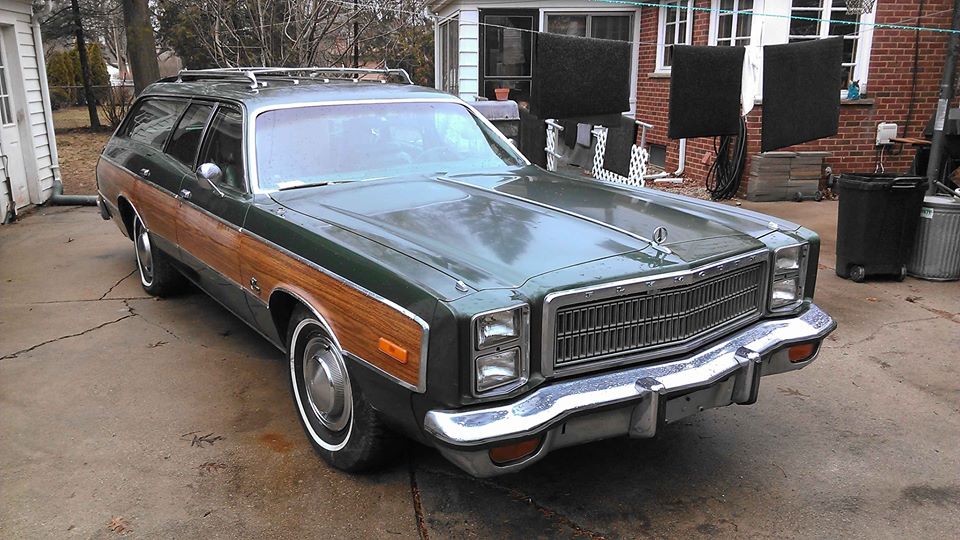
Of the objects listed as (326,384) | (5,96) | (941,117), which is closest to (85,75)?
(5,96)

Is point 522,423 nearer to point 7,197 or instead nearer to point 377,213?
point 377,213

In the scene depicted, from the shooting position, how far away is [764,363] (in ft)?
10.4

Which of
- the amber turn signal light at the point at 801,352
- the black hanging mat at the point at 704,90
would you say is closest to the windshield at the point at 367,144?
the amber turn signal light at the point at 801,352

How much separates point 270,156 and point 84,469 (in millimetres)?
1755

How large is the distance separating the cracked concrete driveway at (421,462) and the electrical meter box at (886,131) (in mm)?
5146

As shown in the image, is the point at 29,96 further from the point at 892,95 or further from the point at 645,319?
the point at 892,95

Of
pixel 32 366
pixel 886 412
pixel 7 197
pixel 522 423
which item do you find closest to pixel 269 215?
pixel 522 423

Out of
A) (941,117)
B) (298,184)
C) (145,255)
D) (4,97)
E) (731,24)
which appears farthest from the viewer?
(731,24)

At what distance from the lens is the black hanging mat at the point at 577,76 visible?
6.33 metres

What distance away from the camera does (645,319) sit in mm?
2854

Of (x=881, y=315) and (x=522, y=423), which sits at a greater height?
(x=522, y=423)

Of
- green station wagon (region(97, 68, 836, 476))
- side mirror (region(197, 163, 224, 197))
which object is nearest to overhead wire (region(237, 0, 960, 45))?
green station wagon (region(97, 68, 836, 476))

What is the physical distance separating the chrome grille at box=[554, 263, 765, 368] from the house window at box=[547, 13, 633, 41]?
1054cm

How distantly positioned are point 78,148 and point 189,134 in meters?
13.8
